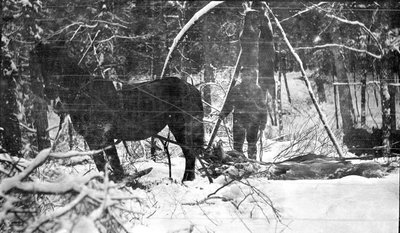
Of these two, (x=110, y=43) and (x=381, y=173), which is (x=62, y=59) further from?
(x=381, y=173)

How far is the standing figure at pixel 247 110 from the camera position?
2.01 meters

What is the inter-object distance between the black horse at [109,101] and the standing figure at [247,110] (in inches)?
7.2

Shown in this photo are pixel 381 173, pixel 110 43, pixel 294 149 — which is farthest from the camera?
pixel 294 149

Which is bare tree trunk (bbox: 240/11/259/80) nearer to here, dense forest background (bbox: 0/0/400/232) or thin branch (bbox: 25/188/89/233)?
dense forest background (bbox: 0/0/400/232)

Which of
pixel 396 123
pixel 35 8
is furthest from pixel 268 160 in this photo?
pixel 35 8

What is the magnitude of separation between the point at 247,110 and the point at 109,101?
0.72 m

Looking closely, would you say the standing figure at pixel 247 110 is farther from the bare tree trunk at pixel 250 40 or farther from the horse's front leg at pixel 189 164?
the horse's front leg at pixel 189 164

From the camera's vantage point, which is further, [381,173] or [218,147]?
[218,147]

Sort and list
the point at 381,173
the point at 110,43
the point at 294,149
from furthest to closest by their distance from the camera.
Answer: the point at 294,149
the point at 110,43
the point at 381,173

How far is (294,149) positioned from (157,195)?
0.79 m

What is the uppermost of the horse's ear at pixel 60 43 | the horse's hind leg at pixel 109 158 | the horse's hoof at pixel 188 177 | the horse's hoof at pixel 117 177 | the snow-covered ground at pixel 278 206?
the horse's ear at pixel 60 43

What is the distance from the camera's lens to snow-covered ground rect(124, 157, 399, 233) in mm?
1598

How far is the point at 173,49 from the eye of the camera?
199 cm

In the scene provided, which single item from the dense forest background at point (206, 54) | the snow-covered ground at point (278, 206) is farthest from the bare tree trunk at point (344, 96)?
the snow-covered ground at point (278, 206)
